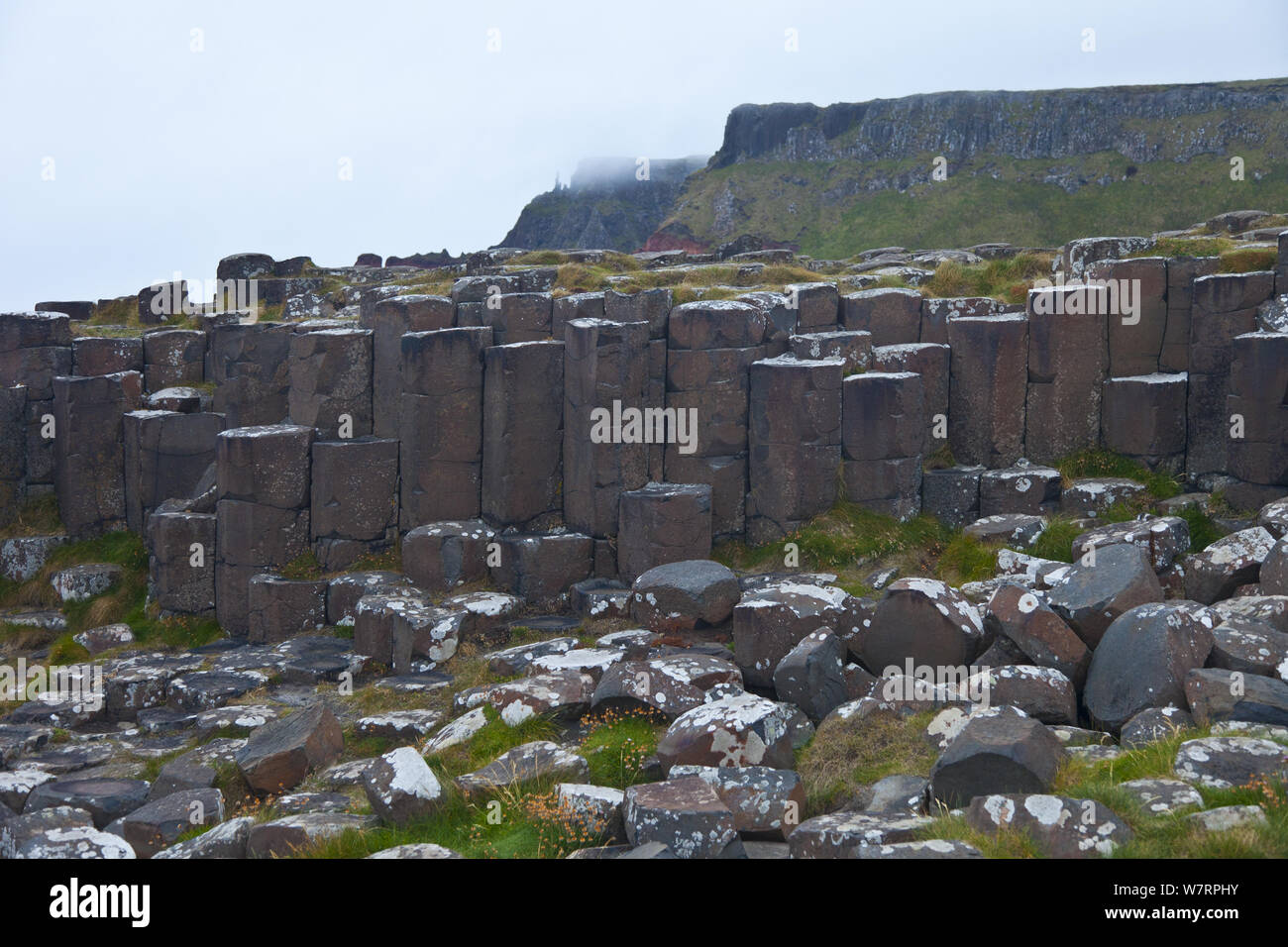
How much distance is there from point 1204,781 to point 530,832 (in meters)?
4.28

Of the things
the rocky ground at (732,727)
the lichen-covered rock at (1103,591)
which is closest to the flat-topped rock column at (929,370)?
the rocky ground at (732,727)

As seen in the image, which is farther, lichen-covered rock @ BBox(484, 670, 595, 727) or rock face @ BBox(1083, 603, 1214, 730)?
lichen-covered rock @ BBox(484, 670, 595, 727)

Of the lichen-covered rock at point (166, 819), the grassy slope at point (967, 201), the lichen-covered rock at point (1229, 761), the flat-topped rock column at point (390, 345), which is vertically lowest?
the lichen-covered rock at point (166, 819)

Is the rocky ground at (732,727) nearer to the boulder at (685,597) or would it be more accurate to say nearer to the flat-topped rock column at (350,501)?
the boulder at (685,597)

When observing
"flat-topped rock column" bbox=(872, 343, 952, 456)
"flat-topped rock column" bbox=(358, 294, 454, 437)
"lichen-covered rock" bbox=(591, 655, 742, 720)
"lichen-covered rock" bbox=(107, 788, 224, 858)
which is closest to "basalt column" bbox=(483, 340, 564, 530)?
"flat-topped rock column" bbox=(358, 294, 454, 437)

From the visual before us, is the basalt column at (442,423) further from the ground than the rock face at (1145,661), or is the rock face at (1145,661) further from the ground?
the basalt column at (442,423)

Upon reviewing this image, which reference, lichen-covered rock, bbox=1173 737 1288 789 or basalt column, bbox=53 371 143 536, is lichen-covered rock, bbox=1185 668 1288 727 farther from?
basalt column, bbox=53 371 143 536

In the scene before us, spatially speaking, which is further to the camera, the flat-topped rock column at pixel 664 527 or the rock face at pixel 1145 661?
the flat-topped rock column at pixel 664 527

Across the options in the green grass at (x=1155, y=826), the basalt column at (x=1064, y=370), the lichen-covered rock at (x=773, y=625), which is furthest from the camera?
the basalt column at (x=1064, y=370)

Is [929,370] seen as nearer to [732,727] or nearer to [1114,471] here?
[1114,471]

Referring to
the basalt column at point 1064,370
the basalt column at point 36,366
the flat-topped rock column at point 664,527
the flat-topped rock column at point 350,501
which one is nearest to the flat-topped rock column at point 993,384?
the basalt column at point 1064,370

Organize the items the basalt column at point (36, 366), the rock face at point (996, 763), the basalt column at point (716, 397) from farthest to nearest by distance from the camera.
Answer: the basalt column at point (36, 366) → the basalt column at point (716, 397) → the rock face at point (996, 763)

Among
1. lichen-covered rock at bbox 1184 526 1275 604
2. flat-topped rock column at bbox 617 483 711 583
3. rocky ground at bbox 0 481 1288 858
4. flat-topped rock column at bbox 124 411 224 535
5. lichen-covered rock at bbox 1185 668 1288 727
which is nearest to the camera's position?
rocky ground at bbox 0 481 1288 858

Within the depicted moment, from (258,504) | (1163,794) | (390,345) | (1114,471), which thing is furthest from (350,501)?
(1163,794)
